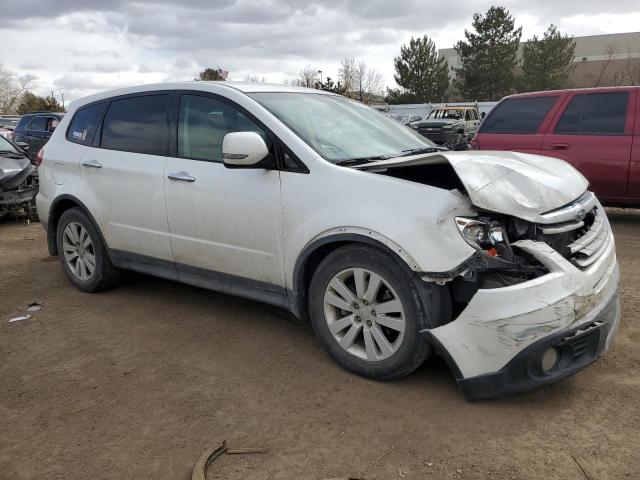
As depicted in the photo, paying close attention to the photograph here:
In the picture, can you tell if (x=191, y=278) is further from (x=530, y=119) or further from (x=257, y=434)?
(x=530, y=119)

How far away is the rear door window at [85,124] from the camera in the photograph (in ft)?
16.2

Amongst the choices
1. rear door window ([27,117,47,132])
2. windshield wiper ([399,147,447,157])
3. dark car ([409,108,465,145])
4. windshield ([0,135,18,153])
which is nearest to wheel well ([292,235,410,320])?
windshield wiper ([399,147,447,157])

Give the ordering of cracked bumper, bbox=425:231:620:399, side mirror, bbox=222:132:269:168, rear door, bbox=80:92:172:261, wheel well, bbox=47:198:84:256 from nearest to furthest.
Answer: cracked bumper, bbox=425:231:620:399 < side mirror, bbox=222:132:269:168 < rear door, bbox=80:92:172:261 < wheel well, bbox=47:198:84:256

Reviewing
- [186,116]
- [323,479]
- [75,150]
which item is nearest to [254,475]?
[323,479]

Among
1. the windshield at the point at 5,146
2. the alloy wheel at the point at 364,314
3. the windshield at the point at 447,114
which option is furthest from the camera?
the windshield at the point at 447,114

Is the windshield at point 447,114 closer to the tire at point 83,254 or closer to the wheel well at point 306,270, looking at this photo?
the tire at point 83,254

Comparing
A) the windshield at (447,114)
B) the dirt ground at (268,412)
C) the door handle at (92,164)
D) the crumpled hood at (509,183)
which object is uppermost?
the door handle at (92,164)

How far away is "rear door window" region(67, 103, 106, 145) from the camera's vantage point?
4929 millimetres

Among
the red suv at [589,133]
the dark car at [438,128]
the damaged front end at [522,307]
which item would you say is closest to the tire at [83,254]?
the damaged front end at [522,307]

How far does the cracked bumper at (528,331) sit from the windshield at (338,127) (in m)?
1.30

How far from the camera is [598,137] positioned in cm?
700

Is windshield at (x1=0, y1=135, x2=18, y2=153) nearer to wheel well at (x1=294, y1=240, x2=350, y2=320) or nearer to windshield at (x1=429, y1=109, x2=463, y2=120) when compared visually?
wheel well at (x1=294, y1=240, x2=350, y2=320)

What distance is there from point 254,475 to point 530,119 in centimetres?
642

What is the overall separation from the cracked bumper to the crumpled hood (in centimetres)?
21
